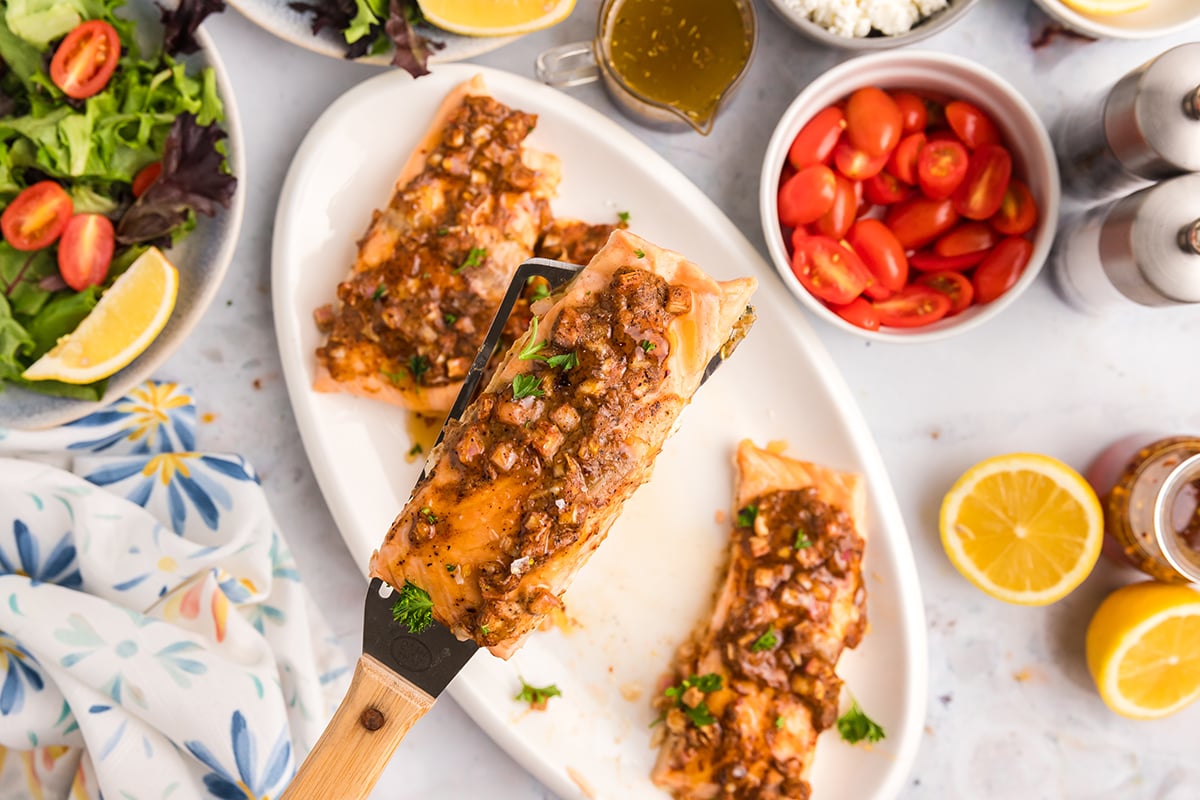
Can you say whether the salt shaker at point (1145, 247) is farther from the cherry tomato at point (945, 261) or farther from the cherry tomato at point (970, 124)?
the cherry tomato at point (970, 124)

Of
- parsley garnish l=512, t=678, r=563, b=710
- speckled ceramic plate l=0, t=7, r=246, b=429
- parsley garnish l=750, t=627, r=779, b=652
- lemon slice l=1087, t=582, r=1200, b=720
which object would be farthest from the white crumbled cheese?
parsley garnish l=512, t=678, r=563, b=710

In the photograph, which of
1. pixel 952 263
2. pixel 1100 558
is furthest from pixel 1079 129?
pixel 1100 558

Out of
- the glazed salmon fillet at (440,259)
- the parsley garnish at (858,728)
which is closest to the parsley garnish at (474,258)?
the glazed salmon fillet at (440,259)

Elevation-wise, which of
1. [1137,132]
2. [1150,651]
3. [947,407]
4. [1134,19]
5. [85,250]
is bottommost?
[1150,651]

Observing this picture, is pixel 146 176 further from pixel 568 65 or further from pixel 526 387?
pixel 526 387

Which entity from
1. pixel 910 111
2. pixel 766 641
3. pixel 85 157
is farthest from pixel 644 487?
pixel 85 157

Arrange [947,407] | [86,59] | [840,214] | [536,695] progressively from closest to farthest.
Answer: [86,59]
[840,214]
[536,695]
[947,407]
